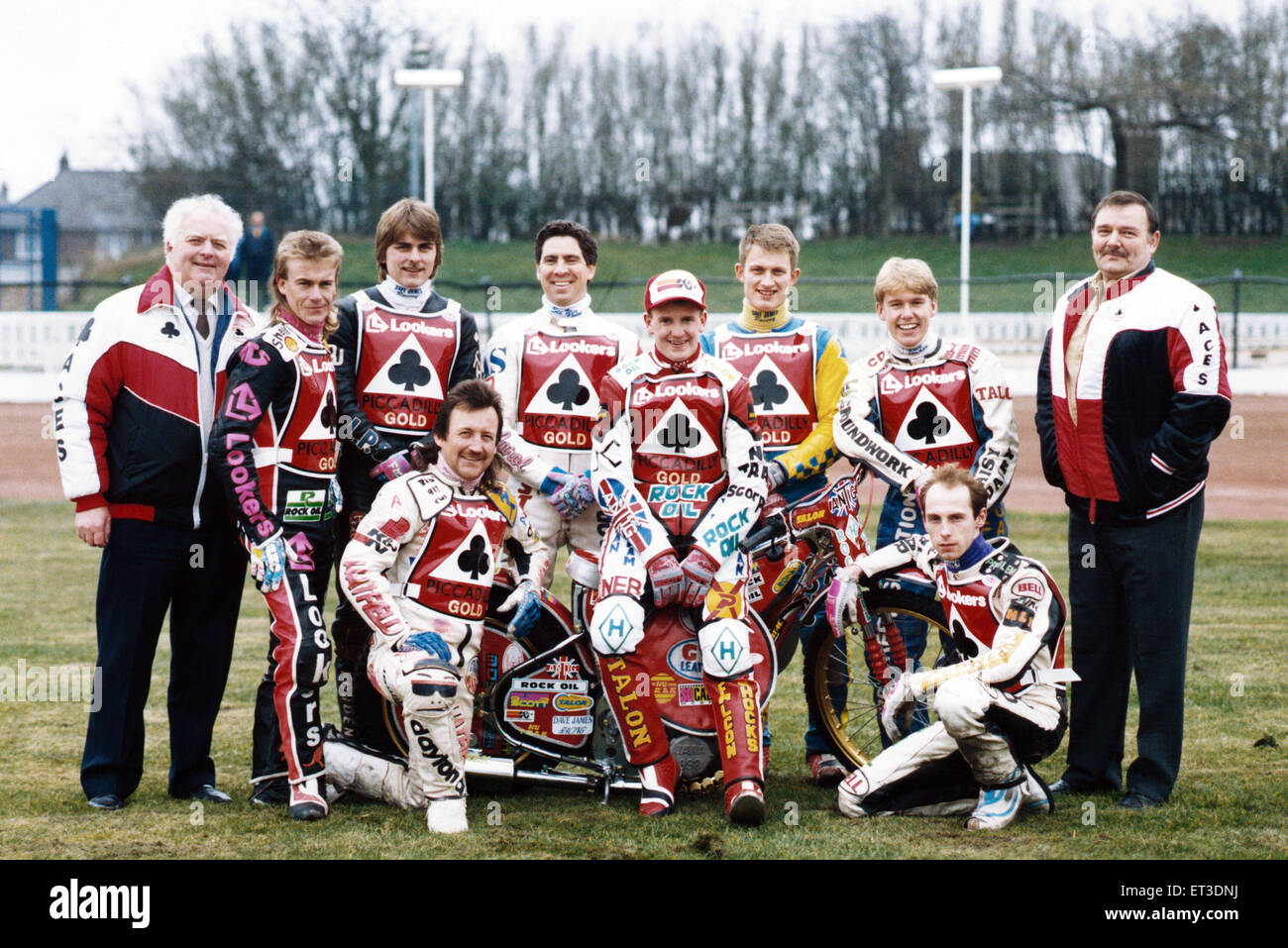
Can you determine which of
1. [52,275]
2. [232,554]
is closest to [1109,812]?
[232,554]

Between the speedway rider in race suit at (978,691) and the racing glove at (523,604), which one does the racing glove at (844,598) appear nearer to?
the speedway rider in race suit at (978,691)

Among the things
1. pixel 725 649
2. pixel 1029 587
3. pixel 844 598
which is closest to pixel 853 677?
pixel 844 598

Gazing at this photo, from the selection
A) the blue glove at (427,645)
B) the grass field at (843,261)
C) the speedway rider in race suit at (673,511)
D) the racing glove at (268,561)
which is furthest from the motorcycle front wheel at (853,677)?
the grass field at (843,261)

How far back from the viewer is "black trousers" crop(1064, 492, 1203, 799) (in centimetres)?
488

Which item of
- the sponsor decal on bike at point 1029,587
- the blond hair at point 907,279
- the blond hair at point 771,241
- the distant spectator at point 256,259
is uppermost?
the distant spectator at point 256,259

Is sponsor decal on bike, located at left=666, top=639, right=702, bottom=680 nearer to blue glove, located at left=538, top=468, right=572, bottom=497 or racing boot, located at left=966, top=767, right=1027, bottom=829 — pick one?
blue glove, located at left=538, top=468, right=572, bottom=497

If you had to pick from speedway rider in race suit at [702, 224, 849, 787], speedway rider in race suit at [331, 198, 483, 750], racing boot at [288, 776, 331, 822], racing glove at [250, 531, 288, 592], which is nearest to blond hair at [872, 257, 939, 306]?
speedway rider in race suit at [702, 224, 849, 787]

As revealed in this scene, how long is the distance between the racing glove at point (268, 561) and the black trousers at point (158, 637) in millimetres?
385

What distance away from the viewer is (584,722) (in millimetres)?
5223

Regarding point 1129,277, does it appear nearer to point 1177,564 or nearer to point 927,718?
point 1177,564

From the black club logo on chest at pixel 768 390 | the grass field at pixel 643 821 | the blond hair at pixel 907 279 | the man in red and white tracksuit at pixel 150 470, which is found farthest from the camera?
the black club logo on chest at pixel 768 390

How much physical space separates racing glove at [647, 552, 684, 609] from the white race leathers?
16.6 inches

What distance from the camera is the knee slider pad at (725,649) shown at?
4812 mm

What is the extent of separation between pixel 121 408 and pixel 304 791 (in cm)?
146
